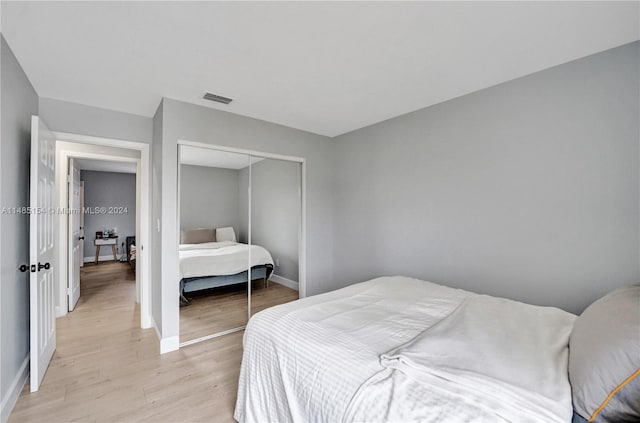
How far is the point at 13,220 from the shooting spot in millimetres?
2006

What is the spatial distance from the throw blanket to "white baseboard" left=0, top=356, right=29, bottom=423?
2.30m

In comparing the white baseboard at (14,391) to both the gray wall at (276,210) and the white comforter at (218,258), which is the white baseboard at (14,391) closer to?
the white comforter at (218,258)

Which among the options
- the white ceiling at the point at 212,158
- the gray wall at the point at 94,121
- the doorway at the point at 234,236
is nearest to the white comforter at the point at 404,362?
the doorway at the point at 234,236

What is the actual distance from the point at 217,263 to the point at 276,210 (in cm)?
94

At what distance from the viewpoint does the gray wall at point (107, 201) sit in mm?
6941

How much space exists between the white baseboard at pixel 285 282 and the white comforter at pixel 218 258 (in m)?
0.21

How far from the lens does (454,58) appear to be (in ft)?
6.76

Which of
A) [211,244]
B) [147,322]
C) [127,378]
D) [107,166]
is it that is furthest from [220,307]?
[107,166]

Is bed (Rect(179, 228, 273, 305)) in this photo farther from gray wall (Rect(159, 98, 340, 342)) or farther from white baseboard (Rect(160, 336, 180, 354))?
white baseboard (Rect(160, 336, 180, 354))

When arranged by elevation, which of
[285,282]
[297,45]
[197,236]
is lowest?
[285,282]

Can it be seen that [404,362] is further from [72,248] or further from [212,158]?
[72,248]

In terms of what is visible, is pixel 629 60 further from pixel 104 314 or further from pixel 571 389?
pixel 104 314

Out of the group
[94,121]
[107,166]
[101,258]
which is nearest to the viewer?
[94,121]

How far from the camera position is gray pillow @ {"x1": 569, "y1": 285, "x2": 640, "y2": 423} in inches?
34.5
